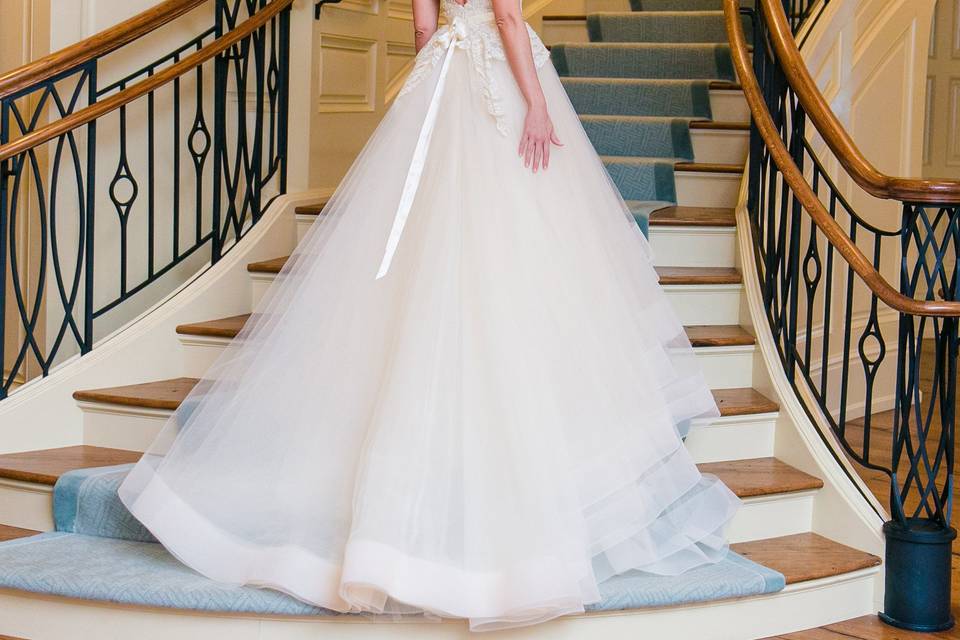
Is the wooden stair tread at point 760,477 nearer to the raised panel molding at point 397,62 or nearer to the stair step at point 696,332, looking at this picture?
the stair step at point 696,332

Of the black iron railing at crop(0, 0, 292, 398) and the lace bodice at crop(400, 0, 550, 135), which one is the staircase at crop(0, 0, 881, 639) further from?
the lace bodice at crop(400, 0, 550, 135)

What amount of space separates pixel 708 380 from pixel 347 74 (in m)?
2.11

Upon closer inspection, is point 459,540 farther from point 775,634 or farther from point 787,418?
point 787,418

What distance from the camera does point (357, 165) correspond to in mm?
2934

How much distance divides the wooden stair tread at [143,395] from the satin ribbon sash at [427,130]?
40.2 inches

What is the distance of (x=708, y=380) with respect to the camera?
361 cm

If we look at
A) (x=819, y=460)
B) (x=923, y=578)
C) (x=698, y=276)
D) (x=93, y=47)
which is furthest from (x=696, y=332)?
(x=93, y=47)

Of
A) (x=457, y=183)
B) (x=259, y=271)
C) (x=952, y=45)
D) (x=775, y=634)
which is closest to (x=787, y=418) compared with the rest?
(x=775, y=634)

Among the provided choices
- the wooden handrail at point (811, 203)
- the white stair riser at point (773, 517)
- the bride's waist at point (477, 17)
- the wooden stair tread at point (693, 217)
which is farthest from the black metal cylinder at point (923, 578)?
the bride's waist at point (477, 17)

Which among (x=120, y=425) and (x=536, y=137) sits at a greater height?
(x=536, y=137)

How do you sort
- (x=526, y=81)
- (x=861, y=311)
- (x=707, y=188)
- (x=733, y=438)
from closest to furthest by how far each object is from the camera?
(x=526, y=81), (x=733, y=438), (x=707, y=188), (x=861, y=311)

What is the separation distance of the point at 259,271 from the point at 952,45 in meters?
5.56

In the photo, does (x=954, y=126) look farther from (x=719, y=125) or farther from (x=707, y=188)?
(x=707, y=188)

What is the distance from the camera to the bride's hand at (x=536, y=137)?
2.79m
